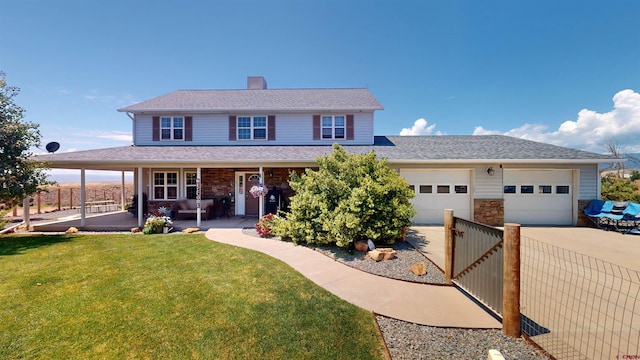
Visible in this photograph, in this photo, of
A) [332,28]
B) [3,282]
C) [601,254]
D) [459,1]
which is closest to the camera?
[3,282]

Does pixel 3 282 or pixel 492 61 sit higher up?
pixel 492 61

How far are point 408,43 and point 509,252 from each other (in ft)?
41.7

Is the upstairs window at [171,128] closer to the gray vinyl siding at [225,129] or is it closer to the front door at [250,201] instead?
the gray vinyl siding at [225,129]

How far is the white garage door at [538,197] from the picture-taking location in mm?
10078

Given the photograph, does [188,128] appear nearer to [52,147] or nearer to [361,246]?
[52,147]

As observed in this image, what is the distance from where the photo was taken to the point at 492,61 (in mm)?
13922

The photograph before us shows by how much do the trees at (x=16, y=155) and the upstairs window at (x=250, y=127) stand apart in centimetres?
724

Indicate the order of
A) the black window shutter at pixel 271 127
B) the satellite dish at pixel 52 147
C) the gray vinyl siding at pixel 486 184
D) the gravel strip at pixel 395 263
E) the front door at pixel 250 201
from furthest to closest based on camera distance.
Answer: the black window shutter at pixel 271 127 → the front door at pixel 250 201 → the satellite dish at pixel 52 147 → the gray vinyl siding at pixel 486 184 → the gravel strip at pixel 395 263

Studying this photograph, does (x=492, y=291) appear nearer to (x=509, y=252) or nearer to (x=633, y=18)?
(x=509, y=252)

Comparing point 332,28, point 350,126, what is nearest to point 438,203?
point 350,126

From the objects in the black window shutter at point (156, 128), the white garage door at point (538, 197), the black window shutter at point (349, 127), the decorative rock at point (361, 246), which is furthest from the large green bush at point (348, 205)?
the black window shutter at point (156, 128)

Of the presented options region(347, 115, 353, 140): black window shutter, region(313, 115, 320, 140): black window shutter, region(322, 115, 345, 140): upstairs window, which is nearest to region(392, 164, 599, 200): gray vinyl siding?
region(347, 115, 353, 140): black window shutter

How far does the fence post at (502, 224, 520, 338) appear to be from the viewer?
304 centimetres

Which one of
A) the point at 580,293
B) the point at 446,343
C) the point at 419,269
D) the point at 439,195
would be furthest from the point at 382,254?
the point at 439,195
